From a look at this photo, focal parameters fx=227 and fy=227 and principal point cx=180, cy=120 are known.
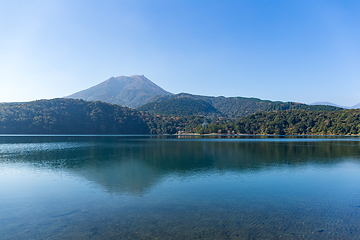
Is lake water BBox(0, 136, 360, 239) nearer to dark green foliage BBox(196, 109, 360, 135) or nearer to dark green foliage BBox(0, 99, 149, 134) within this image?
dark green foliage BBox(196, 109, 360, 135)

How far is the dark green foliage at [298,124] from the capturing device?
124m

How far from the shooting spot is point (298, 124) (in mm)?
147375

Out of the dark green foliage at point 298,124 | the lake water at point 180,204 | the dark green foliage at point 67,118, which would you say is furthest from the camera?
the dark green foliage at point 67,118

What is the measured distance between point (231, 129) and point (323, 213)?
16791 cm

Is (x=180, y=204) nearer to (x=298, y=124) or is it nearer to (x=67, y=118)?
(x=298, y=124)

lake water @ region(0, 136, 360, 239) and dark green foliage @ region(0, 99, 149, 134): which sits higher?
dark green foliage @ region(0, 99, 149, 134)

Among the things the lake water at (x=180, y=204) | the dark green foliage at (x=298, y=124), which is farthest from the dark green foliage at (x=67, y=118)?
the lake water at (x=180, y=204)

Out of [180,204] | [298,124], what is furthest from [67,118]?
[180,204]

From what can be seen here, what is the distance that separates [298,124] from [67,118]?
15248cm

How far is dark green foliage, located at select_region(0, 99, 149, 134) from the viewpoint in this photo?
423 feet

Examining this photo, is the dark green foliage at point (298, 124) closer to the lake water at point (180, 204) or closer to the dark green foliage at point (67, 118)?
the dark green foliage at point (67, 118)

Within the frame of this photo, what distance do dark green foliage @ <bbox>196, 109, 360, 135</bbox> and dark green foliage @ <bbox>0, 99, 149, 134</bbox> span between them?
61028 millimetres

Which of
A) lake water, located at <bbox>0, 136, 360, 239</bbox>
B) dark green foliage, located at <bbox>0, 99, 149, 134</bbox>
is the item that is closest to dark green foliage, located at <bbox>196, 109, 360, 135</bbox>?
dark green foliage, located at <bbox>0, 99, 149, 134</bbox>

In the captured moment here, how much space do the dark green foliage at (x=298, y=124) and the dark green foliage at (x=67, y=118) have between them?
6103 centimetres
